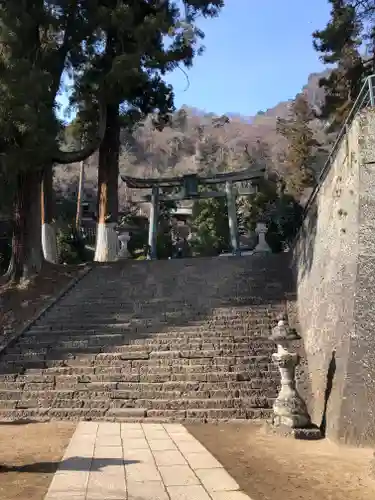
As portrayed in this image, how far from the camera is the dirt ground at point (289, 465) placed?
4.42 meters

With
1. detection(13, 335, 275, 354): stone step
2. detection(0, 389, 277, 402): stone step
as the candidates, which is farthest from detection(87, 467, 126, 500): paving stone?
detection(13, 335, 275, 354): stone step

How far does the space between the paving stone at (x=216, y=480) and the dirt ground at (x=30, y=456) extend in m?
1.32

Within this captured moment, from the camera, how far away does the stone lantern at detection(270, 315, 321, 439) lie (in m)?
6.61

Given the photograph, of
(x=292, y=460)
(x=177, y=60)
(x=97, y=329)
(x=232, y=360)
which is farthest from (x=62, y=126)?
(x=292, y=460)

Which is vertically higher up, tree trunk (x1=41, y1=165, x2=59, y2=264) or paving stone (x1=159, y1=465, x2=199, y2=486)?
tree trunk (x1=41, y1=165, x2=59, y2=264)

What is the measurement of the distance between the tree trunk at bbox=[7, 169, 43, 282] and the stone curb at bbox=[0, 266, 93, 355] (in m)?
→ 1.09

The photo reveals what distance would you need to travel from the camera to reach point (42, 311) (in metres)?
11.7

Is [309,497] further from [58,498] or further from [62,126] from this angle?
[62,126]

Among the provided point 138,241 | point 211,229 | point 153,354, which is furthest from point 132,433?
point 138,241

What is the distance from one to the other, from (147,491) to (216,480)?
0.68 metres

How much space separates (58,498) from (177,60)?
14509 mm

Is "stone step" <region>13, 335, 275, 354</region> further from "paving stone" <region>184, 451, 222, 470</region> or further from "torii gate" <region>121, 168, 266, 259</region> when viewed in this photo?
"torii gate" <region>121, 168, 266, 259</region>

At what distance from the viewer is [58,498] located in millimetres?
4012

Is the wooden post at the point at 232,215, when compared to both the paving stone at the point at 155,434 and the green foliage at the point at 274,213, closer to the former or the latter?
the green foliage at the point at 274,213
